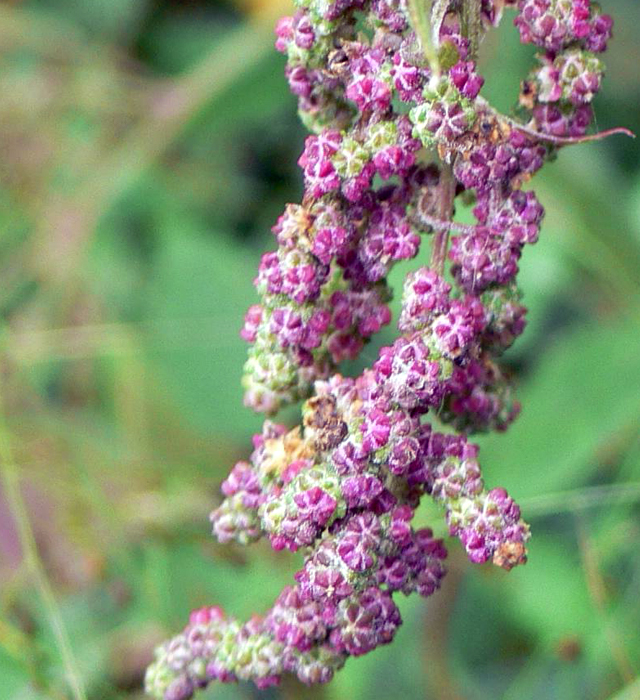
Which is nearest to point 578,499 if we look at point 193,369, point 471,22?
point 471,22

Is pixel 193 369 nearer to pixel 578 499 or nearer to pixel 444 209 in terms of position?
pixel 578 499

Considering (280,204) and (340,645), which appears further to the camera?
(280,204)

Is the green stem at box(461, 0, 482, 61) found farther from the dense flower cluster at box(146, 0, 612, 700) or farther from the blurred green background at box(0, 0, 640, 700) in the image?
the blurred green background at box(0, 0, 640, 700)

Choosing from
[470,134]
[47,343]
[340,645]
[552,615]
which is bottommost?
[340,645]

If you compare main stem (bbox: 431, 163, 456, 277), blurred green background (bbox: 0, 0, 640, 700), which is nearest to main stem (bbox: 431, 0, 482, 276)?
main stem (bbox: 431, 163, 456, 277)

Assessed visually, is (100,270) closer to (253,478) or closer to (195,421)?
(195,421)

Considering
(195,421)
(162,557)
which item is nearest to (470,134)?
(162,557)
